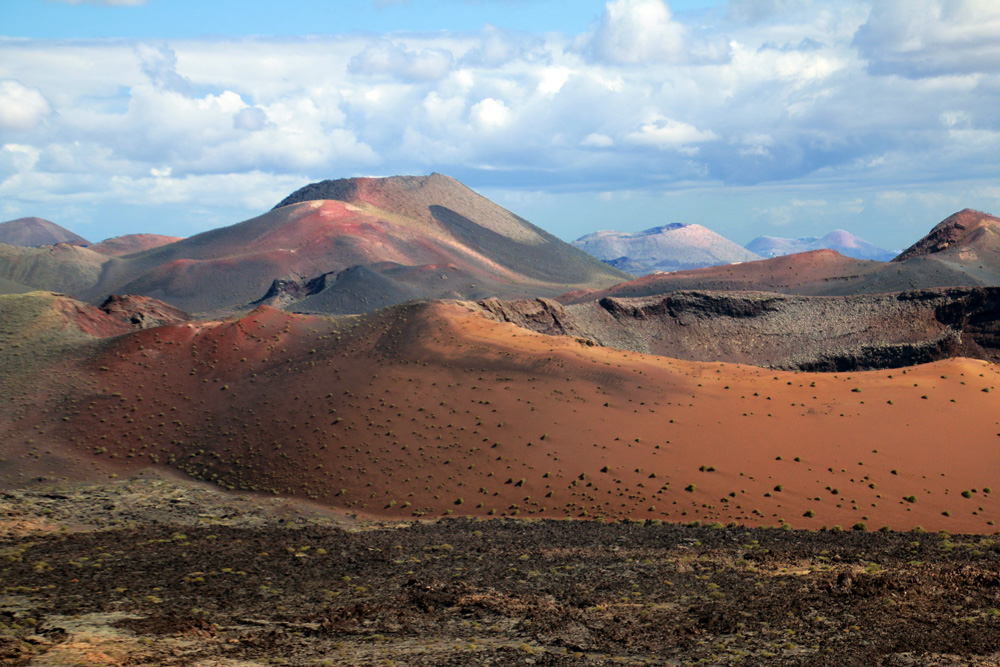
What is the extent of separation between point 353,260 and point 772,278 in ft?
186

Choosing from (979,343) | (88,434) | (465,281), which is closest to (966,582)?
(88,434)

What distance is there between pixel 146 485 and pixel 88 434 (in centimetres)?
633

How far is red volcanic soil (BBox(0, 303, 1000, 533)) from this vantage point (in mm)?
27859

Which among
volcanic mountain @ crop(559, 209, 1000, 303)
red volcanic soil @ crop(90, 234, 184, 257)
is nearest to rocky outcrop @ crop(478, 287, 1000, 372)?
volcanic mountain @ crop(559, 209, 1000, 303)

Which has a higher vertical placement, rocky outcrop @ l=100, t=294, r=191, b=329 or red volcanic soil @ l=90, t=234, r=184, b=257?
red volcanic soil @ l=90, t=234, r=184, b=257

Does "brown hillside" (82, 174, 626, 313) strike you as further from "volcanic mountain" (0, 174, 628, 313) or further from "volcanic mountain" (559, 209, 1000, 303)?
"volcanic mountain" (559, 209, 1000, 303)

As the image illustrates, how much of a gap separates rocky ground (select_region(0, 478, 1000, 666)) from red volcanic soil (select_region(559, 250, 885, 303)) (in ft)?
215

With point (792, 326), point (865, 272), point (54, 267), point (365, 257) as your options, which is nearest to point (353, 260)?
point (365, 257)

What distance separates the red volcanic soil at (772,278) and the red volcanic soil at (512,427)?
149 feet

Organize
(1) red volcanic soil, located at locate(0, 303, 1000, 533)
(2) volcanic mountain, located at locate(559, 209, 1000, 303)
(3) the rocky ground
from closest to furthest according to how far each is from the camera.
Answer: (3) the rocky ground < (1) red volcanic soil, located at locate(0, 303, 1000, 533) < (2) volcanic mountain, located at locate(559, 209, 1000, 303)

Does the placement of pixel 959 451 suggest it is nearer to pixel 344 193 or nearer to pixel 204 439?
pixel 204 439

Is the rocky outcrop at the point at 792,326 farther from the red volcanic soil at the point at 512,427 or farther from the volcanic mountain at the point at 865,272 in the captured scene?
the red volcanic soil at the point at 512,427

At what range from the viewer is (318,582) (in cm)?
1895

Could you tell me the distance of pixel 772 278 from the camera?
89375mm
